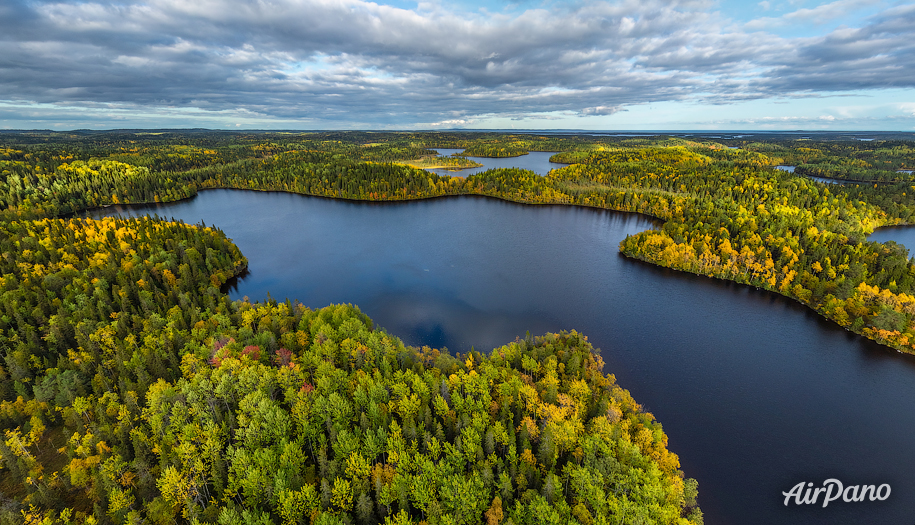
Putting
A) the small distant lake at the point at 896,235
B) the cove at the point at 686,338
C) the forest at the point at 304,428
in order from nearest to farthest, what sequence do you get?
the forest at the point at 304,428, the cove at the point at 686,338, the small distant lake at the point at 896,235

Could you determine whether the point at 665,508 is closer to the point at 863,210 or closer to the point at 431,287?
the point at 431,287

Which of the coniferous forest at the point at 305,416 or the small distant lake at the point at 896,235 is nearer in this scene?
the coniferous forest at the point at 305,416

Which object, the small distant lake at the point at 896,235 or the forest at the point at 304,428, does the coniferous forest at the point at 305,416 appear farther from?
the small distant lake at the point at 896,235

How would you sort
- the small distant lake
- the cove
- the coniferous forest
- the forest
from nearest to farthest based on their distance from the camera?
the forest, the coniferous forest, the cove, the small distant lake

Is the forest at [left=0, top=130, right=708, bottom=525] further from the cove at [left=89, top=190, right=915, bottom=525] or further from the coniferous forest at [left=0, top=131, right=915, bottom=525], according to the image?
the cove at [left=89, top=190, right=915, bottom=525]

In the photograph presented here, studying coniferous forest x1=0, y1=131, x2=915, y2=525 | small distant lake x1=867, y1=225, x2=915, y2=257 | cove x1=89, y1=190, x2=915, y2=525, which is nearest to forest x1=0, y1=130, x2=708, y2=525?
coniferous forest x1=0, y1=131, x2=915, y2=525

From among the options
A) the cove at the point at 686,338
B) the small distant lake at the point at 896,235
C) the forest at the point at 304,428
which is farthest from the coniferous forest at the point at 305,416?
the small distant lake at the point at 896,235

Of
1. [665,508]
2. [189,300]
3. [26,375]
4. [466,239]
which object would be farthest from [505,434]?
[466,239]

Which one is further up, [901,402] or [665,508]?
[665,508]
